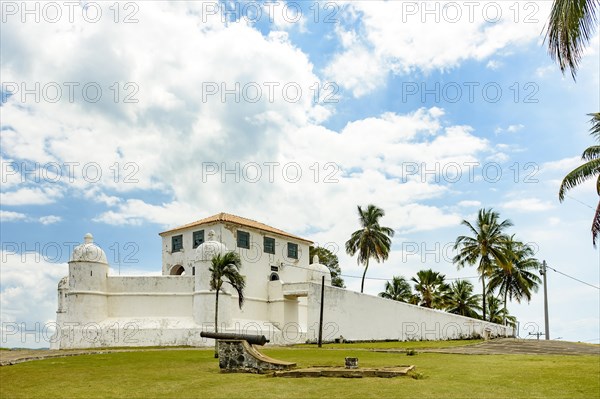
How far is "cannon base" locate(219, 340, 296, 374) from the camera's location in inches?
646

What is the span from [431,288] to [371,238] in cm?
626

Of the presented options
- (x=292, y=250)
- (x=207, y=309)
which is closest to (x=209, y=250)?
(x=207, y=309)

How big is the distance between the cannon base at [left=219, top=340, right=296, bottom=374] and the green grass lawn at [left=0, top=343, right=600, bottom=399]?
495mm

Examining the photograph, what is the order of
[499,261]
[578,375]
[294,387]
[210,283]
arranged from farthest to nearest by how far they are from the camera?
[499,261] → [210,283] → [578,375] → [294,387]

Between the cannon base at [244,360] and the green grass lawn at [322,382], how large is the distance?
49cm

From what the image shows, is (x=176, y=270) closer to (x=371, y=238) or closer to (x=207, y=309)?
(x=207, y=309)

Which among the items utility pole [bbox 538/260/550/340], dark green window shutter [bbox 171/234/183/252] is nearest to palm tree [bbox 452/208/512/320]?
utility pole [bbox 538/260/550/340]

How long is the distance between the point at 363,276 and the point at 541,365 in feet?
96.4

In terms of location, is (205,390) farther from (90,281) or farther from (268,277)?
(268,277)

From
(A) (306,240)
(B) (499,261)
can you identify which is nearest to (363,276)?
(A) (306,240)

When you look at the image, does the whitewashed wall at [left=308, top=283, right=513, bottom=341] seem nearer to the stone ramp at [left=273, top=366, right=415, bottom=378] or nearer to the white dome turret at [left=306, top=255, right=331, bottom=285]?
the white dome turret at [left=306, top=255, right=331, bottom=285]

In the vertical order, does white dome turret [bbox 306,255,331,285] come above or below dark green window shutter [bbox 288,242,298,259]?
below

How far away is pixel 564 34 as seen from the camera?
24.0 feet

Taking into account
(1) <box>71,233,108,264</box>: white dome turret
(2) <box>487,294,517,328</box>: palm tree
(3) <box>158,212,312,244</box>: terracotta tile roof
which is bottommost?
(2) <box>487,294,517,328</box>: palm tree
